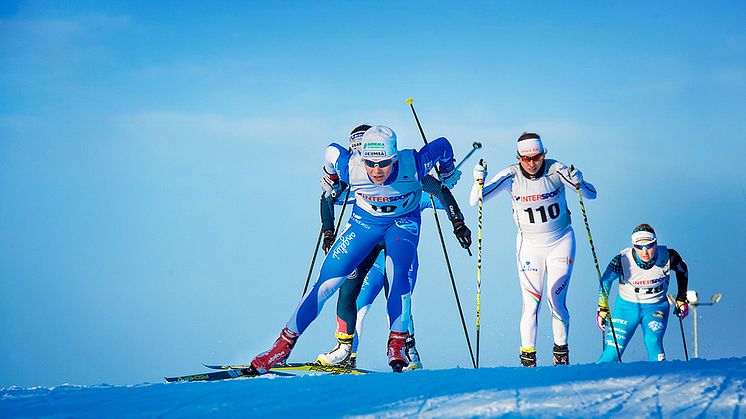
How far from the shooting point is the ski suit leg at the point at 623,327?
943 centimetres

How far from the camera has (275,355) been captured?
7203mm

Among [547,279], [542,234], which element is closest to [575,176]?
[542,234]

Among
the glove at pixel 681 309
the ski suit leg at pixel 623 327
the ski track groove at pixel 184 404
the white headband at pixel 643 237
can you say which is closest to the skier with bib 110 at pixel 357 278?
the white headband at pixel 643 237

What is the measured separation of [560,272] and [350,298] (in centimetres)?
197

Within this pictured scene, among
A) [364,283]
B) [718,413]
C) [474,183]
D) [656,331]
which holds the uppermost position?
[474,183]

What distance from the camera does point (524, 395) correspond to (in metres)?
4.57

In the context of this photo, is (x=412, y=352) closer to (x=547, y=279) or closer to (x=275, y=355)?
(x=547, y=279)

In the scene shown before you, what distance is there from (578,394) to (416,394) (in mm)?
875

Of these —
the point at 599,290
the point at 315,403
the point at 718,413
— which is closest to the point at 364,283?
the point at 599,290

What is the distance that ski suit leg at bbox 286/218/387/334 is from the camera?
725 cm

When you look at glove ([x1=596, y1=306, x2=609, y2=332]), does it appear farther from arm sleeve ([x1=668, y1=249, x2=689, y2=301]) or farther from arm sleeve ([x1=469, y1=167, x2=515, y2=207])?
arm sleeve ([x1=469, y1=167, x2=515, y2=207])

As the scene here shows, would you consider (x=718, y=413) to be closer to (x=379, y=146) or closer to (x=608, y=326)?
(x=379, y=146)

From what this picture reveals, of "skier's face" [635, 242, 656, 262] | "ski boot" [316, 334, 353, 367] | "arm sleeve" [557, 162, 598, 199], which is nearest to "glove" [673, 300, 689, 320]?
"skier's face" [635, 242, 656, 262]

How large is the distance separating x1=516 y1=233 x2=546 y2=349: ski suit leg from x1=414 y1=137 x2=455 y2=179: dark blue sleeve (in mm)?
1200
